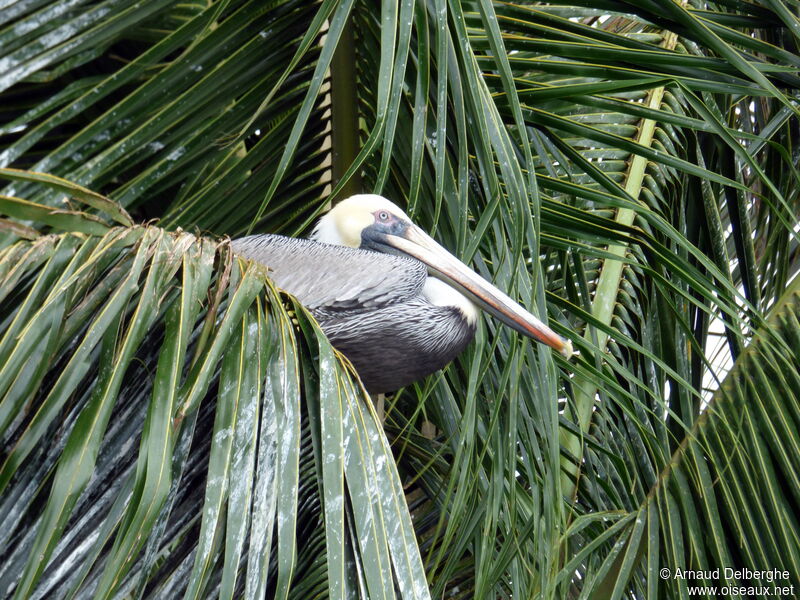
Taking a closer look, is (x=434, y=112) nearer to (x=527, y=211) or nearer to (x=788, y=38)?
(x=527, y=211)

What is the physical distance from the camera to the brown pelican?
84.0 inches

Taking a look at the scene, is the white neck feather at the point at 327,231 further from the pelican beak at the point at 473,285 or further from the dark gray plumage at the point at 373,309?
the dark gray plumage at the point at 373,309

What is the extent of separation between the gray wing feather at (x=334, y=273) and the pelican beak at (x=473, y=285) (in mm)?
74

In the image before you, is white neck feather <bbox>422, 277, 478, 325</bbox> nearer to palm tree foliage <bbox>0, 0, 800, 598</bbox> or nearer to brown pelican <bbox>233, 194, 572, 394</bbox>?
brown pelican <bbox>233, 194, 572, 394</bbox>

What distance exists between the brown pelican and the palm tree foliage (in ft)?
0.31

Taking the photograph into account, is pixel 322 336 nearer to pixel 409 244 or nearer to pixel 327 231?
pixel 409 244

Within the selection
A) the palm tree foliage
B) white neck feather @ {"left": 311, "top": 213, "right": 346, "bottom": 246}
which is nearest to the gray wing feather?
the palm tree foliage

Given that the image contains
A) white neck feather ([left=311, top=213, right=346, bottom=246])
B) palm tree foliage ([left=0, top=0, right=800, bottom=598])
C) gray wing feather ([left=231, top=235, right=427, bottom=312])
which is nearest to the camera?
palm tree foliage ([left=0, top=0, right=800, bottom=598])

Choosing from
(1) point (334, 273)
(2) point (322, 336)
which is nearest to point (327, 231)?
(1) point (334, 273)

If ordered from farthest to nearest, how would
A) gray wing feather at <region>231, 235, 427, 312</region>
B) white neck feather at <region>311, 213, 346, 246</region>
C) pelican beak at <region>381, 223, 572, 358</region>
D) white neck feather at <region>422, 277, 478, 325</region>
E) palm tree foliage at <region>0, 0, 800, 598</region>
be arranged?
white neck feather at <region>311, 213, 346, 246</region>
white neck feather at <region>422, 277, 478, 325</region>
gray wing feather at <region>231, 235, 427, 312</region>
pelican beak at <region>381, 223, 572, 358</region>
palm tree foliage at <region>0, 0, 800, 598</region>

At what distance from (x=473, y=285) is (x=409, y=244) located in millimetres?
334

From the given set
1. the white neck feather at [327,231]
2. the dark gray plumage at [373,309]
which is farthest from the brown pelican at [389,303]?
the white neck feather at [327,231]

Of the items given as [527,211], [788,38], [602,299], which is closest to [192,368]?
[527,211]

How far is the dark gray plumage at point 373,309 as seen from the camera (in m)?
2.14
